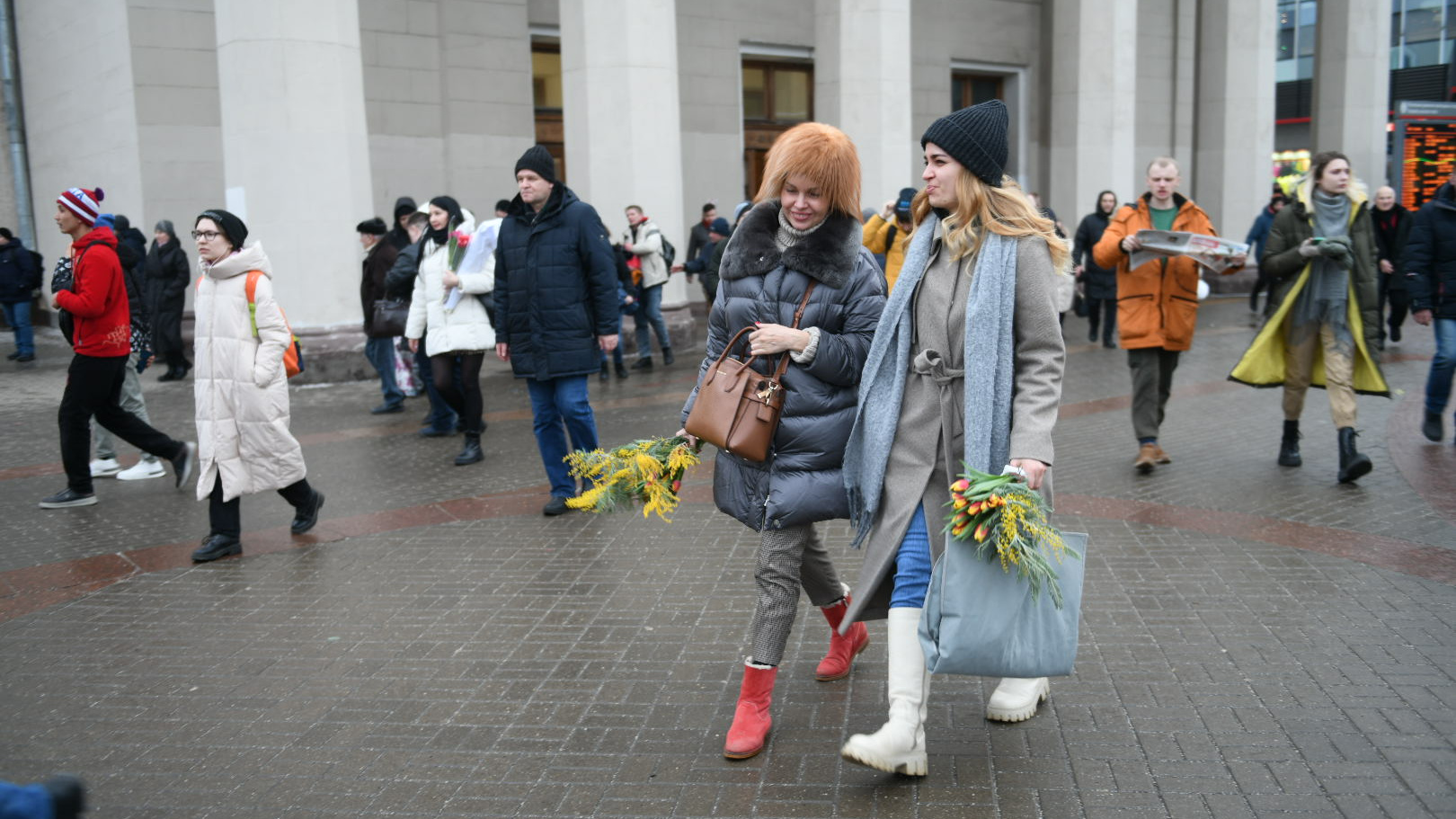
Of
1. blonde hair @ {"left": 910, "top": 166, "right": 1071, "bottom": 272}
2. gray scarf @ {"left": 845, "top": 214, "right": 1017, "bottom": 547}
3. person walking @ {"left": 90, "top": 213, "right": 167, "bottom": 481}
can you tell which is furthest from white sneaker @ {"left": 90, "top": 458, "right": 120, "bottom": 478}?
blonde hair @ {"left": 910, "top": 166, "right": 1071, "bottom": 272}

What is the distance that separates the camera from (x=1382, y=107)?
76.7 ft

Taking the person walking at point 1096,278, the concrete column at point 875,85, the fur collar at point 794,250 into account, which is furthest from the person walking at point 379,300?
the person walking at point 1096,278

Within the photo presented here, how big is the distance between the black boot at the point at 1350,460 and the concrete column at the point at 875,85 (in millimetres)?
9547

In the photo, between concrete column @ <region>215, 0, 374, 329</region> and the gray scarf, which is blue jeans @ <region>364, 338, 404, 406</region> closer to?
concrete column @ <region>215, 0, 374, 329</region>

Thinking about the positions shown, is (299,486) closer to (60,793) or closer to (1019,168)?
(60,793)

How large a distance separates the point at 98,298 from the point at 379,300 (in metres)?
3.13

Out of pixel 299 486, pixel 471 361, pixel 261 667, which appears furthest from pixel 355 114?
pixel 261 667

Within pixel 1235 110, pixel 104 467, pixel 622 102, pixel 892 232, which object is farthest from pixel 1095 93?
pixel 104 467

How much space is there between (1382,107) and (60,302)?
940 inches

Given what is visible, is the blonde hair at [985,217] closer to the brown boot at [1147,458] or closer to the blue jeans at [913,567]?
the blue jeans at [913,567]

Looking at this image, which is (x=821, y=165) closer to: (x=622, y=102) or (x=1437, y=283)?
(x=1437, y=283)

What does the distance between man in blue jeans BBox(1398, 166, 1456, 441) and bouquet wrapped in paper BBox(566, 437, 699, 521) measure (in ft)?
21.0

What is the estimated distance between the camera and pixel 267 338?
6.37m

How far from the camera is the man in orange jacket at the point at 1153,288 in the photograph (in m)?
7.52
